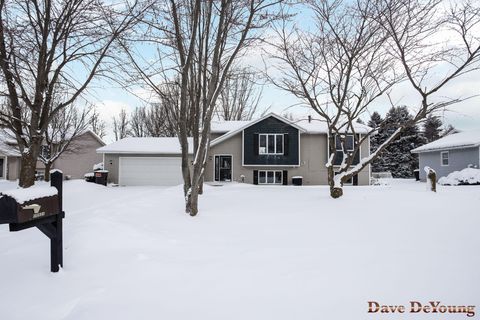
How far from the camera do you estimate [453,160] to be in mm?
24797

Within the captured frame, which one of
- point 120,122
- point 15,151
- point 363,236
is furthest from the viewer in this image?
point 120,122

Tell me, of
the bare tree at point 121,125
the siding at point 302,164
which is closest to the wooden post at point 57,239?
the siding at point 302,164

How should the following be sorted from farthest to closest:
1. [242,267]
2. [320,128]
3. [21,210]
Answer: [320,128]
[242,267]
[21,210]

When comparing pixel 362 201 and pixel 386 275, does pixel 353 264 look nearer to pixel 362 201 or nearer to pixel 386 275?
pixel 386 275

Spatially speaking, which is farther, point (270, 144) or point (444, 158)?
point (444, 158)

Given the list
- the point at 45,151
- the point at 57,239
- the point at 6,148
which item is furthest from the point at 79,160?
the point at 57,239

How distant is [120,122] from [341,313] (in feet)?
152

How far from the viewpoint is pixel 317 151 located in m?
22.8

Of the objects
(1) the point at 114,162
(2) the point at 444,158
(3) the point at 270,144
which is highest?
(3) the point at 270,144

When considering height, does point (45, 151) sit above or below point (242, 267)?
above

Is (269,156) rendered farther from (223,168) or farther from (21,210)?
(21,210)

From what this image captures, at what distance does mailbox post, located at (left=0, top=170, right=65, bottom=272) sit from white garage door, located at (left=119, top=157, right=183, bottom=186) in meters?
18.1

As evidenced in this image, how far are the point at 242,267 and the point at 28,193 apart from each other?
8.86 ft

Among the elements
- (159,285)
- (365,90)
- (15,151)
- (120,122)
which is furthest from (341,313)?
(120,122)
